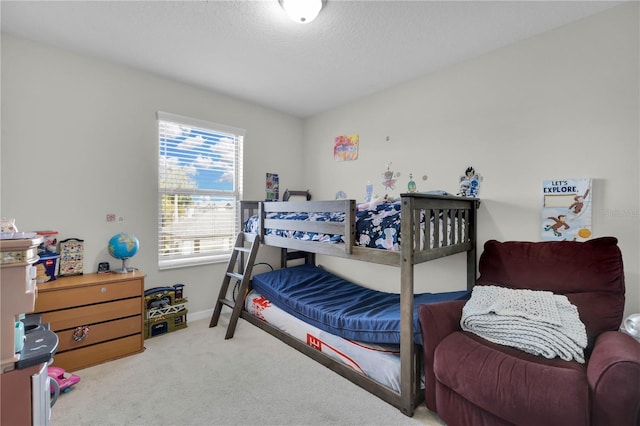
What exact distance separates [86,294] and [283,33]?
2.39m

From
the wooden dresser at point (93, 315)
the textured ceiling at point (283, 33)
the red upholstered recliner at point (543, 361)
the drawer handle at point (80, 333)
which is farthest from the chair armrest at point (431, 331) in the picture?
the drawer handle at point (80, 333)

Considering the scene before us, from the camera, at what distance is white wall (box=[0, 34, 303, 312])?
2211mm

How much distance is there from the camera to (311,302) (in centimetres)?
253

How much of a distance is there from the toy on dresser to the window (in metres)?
0.25

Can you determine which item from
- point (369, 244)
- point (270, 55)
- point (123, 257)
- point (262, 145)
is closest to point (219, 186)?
point (262, 145)

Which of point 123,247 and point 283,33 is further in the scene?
point 123,247

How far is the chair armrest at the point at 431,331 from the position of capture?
1.65m

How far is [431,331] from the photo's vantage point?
5.44 feet

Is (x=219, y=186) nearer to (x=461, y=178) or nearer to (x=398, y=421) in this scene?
(x=461, y=178)

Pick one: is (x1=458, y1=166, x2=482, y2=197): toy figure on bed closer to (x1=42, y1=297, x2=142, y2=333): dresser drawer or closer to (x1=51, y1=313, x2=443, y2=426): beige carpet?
(x1=51, y1=313, x2=443, y2=426): beige carpet

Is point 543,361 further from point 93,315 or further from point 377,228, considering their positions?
point 93,315

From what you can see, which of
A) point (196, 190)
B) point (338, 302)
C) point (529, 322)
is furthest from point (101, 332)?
point (529, 322)

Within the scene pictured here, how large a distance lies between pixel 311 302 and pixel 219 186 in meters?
1.69

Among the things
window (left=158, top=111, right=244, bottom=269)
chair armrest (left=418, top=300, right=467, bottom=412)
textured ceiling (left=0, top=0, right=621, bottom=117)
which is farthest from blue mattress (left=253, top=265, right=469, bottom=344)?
textured ceiling (left=0, top=0, right=621, bottom=117)
